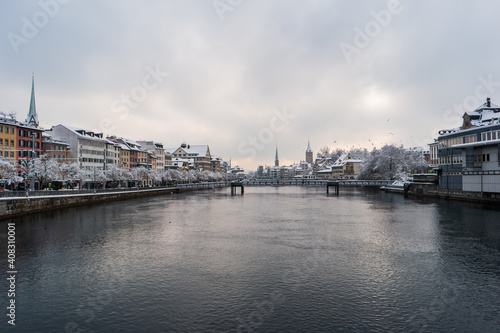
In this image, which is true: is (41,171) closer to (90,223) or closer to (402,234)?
(90,223)

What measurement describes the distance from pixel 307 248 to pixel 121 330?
56.7 ft

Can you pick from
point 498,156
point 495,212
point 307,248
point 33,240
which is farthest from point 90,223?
point 498,156

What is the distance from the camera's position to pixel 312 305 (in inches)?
650

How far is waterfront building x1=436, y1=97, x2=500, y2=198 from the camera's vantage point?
6203cm

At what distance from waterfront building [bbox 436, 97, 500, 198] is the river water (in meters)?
32.6

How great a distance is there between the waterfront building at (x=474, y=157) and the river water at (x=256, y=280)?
32.6 meters

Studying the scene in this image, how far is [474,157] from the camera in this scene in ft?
218

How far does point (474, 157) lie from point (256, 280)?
64103 millimetres

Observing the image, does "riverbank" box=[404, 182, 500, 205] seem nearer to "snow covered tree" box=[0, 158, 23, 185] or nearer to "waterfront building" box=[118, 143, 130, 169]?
"snow covered tree" box=[0, 158, 23, 185]

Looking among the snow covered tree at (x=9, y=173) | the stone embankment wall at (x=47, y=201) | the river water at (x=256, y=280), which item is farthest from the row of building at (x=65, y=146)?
the river water at (x=256, y=280)

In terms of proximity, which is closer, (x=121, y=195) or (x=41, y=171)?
(x=41, y=171)

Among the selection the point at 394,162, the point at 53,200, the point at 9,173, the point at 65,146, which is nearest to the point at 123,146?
the point at 65,146

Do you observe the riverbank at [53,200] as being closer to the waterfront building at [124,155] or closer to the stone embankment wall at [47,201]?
the stone embankment wall at [47,201]

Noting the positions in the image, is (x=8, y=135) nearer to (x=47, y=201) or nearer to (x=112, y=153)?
(x=47, y=201)
